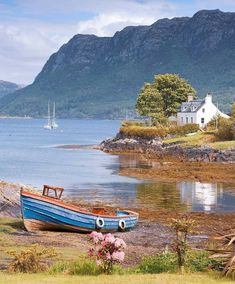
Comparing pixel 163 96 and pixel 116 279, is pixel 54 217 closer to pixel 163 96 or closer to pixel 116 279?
pixel 116 279

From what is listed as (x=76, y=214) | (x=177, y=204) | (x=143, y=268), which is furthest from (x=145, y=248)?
(x=177, y=204)

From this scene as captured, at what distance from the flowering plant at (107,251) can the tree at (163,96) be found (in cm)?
11437

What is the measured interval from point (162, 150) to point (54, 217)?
74286mm

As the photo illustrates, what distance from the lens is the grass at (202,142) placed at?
311 feet

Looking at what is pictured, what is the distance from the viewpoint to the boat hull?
1400 inches

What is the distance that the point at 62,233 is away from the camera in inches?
1412

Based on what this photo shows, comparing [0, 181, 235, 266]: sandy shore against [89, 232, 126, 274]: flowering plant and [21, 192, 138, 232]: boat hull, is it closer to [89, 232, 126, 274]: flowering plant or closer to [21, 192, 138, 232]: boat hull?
[21, 192, 138, 232]: boat hull

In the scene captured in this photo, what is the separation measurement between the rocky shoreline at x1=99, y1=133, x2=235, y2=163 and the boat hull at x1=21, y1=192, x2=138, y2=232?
5434cm

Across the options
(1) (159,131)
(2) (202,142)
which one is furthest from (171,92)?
(2) (202,142)

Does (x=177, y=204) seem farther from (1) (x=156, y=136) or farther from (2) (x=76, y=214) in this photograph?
(1) (x=156, y=136)

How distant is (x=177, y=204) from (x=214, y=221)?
8945mm

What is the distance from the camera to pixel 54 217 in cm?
3603

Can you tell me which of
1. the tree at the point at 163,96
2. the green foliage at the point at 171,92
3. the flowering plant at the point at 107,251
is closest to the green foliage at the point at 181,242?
the flowering plant at the point at 107,251

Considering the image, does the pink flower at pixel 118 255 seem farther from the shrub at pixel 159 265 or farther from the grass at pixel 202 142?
the grass at pixel 202 142
